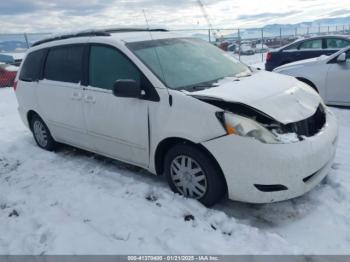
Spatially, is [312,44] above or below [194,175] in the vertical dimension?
above

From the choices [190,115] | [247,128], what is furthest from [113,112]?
[247,128]

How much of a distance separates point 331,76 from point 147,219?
497 cm

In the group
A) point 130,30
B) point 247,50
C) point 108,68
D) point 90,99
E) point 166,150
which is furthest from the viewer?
point 247,50

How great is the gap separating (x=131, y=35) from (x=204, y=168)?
1.96 meters

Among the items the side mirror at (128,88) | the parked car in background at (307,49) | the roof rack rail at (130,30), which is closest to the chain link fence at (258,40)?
the parked car in background at (307,49)

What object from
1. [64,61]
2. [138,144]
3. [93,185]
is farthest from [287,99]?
[64,61]

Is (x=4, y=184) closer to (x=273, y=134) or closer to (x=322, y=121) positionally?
(x=273, y=134)

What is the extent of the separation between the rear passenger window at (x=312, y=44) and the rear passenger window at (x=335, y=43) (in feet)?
0.76

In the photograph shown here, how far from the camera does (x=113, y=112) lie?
406 centimetres

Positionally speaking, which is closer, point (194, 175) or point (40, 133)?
point (194, 175)

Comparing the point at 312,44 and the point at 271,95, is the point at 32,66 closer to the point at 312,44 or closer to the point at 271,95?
the point at 271,95

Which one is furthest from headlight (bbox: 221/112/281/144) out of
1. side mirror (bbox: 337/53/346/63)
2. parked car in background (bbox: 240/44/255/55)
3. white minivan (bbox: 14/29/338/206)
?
parked car in background (bbox: 240/44/255/55)

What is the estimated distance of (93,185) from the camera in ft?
13.6

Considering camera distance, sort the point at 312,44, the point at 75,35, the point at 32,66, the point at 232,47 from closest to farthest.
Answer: the point at 75,35, the point at 32,66, the point at 312,44, the point at 232,47
